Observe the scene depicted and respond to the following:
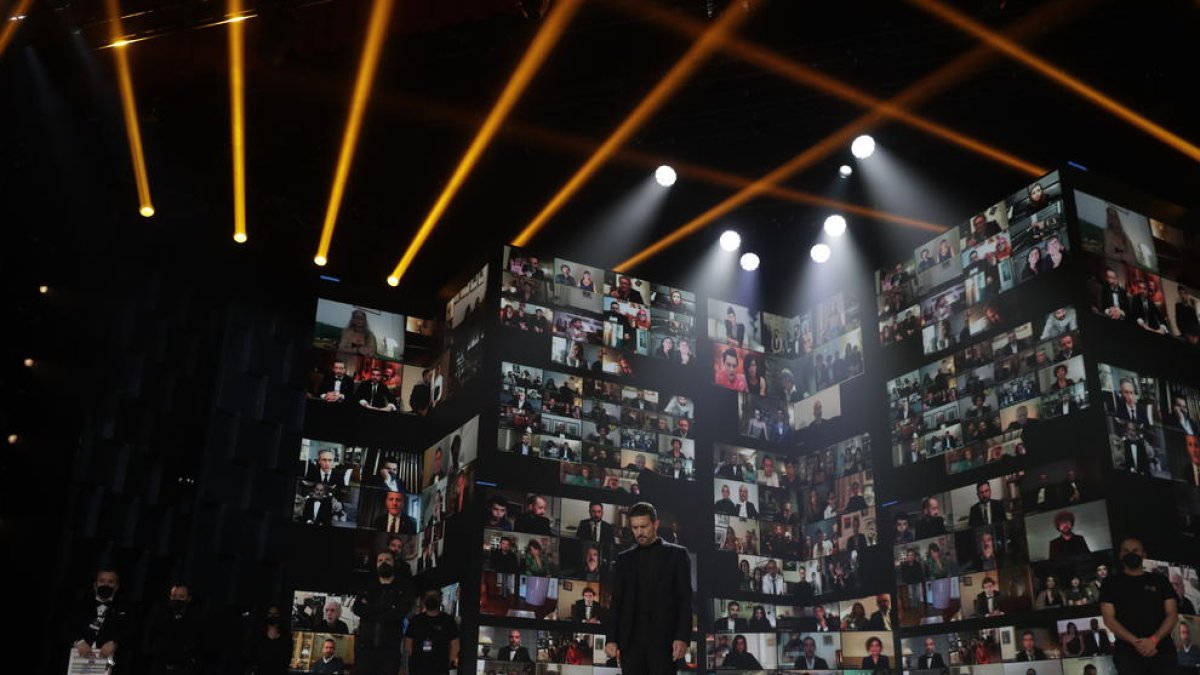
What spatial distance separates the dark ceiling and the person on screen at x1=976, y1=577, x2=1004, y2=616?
13.4 feet

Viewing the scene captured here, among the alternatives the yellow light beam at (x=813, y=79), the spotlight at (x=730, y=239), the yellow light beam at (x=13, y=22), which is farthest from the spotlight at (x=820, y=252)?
the yellow light beam at (x=13, y=22)

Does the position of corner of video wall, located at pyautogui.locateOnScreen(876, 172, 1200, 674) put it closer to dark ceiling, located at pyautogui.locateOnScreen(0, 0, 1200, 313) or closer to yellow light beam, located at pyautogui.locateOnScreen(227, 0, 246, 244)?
dark ceiling, located at pyautogui.locateOnScreen(0, 0, 1200, 313)

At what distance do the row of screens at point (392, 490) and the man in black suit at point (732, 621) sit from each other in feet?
11.4

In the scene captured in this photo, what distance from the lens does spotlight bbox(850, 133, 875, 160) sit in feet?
34.8

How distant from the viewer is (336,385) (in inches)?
481

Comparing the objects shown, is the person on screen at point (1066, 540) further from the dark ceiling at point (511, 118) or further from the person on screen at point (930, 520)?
the dark ceiling at point (511, 118)

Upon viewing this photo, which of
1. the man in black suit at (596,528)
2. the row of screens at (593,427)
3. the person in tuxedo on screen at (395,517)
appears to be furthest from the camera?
the person in tuxedo on screen at (395,517)

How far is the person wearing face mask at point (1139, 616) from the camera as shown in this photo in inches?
272

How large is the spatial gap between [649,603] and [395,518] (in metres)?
6.33

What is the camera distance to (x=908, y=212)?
37.8 feet

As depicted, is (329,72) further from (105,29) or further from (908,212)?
(908,212)

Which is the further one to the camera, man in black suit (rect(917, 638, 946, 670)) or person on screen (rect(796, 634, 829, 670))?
person on screen (rect(796, 634, 829, 670))

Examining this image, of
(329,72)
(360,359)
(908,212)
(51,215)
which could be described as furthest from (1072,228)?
(51,215)

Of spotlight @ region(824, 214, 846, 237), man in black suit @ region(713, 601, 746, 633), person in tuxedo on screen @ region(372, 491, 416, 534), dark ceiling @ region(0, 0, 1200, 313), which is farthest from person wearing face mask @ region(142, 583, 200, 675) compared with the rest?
spotlight @ region(824, 214, 846, 237)
